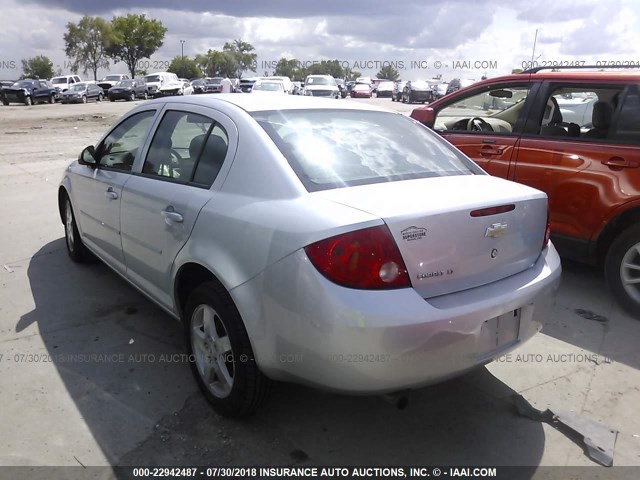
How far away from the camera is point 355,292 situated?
218cm

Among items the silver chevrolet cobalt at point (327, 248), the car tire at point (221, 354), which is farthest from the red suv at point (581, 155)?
the car tire at point (221, 354)

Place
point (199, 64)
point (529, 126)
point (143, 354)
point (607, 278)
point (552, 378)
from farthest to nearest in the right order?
point (199, 64) → point (529, 126) → point (607, 278) → point (143, 354) → point (552, 378)

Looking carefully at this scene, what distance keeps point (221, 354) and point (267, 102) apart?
1.46 meters

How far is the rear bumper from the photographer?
7.06ft

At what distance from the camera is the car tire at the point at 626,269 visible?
13.3 feet

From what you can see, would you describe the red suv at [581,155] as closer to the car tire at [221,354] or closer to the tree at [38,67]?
the car tire at [221,354]

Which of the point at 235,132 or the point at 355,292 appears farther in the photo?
the point at 235,132

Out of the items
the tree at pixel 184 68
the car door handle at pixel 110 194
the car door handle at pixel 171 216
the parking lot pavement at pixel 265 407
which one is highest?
the tree at pixel 184 68

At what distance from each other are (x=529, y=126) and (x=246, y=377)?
140 inches

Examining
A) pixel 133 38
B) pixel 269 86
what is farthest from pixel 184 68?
pixel 269 86

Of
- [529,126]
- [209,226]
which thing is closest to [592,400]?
[209,226]

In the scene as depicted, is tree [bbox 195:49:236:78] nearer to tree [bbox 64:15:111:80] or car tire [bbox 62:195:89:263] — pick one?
tree [bbox 64:15:111:80]

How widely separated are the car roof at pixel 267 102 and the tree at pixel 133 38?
70341 millimetres

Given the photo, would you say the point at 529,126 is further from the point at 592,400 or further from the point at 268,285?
the point at 268,285
